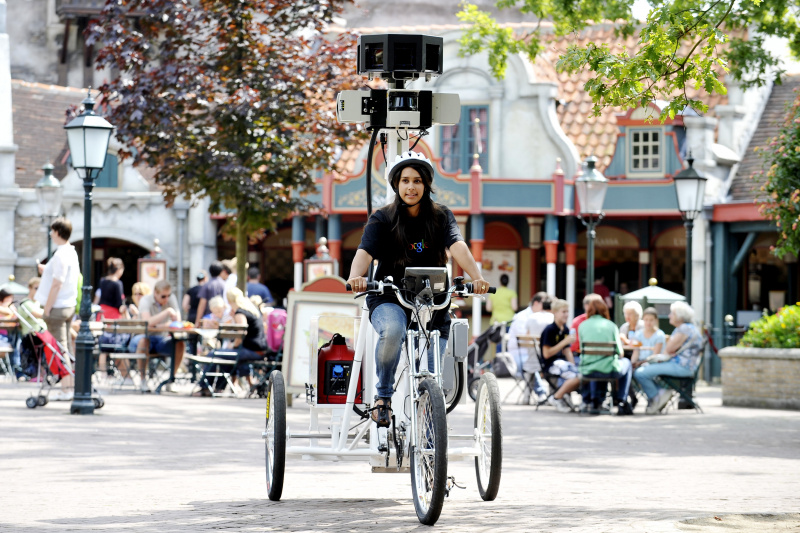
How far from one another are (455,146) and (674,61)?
20780 mm

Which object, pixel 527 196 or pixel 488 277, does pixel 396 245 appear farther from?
pixel 488 277

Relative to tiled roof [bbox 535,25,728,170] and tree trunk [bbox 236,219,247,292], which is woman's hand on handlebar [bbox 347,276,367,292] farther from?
tiled roof [bbox 535,25,728,170]

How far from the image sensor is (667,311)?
24469mm

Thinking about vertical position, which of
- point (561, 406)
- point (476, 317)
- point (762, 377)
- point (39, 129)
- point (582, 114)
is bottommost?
point (561, 406)

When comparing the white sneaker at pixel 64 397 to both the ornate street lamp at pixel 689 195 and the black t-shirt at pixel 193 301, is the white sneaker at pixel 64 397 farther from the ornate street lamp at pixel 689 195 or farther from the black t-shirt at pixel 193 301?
the ornate street lamp at pixel 689 195

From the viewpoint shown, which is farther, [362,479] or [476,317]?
[476,317]

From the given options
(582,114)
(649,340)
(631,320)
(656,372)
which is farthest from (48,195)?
(656,372)

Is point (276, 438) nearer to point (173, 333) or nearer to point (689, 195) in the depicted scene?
point (173, 333)

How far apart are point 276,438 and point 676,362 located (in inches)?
376

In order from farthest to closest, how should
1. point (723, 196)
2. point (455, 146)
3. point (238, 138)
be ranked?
point (455, 146) → point (723, 196) → point (238, 138)

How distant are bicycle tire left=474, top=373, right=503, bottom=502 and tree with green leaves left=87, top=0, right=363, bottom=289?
10.7 m

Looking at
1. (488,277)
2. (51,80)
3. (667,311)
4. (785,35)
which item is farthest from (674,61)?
(51,80)

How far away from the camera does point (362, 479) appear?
30.2 ft

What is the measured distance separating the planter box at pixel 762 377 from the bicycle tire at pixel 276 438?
10659 millimetres
